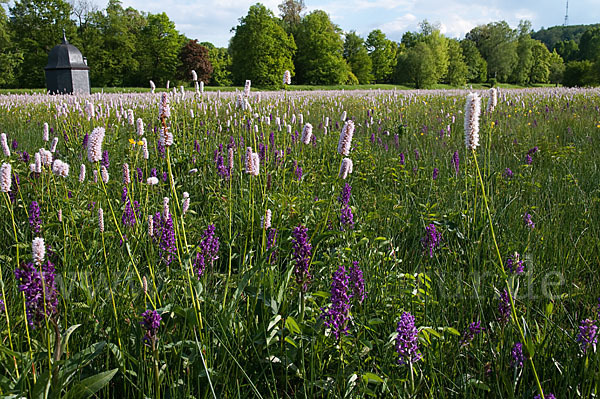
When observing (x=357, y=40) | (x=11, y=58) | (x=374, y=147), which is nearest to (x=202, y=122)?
(x=374, y=147)

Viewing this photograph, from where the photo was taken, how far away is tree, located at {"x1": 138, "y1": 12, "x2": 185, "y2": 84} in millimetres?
51562

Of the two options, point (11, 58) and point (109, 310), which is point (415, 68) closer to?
point (11, 58)

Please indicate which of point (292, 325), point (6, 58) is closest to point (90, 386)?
point (292, 325)

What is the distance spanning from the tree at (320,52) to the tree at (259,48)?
7.38m

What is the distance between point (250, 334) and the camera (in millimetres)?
1758

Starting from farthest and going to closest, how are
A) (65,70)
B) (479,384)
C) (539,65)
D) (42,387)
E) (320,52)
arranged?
1. (539,65)
2. (320,52)
3. (65,70)
4. (479,384)
5. (42,387)

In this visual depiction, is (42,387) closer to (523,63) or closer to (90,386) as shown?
(90,386)

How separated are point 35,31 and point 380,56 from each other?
48.4m

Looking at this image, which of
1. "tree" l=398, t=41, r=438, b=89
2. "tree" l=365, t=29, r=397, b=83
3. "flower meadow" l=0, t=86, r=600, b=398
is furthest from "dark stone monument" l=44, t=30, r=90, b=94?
"tree" l=365, t=29, r=397, b=83

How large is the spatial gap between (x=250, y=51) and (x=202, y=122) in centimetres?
4142

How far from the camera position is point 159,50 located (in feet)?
171

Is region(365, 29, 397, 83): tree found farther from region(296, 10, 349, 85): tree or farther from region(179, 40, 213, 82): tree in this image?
region(179, 40, 213, 82): tree

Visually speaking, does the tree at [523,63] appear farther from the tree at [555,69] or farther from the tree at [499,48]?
the tree at [555,69]

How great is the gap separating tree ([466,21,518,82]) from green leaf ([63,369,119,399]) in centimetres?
7289
